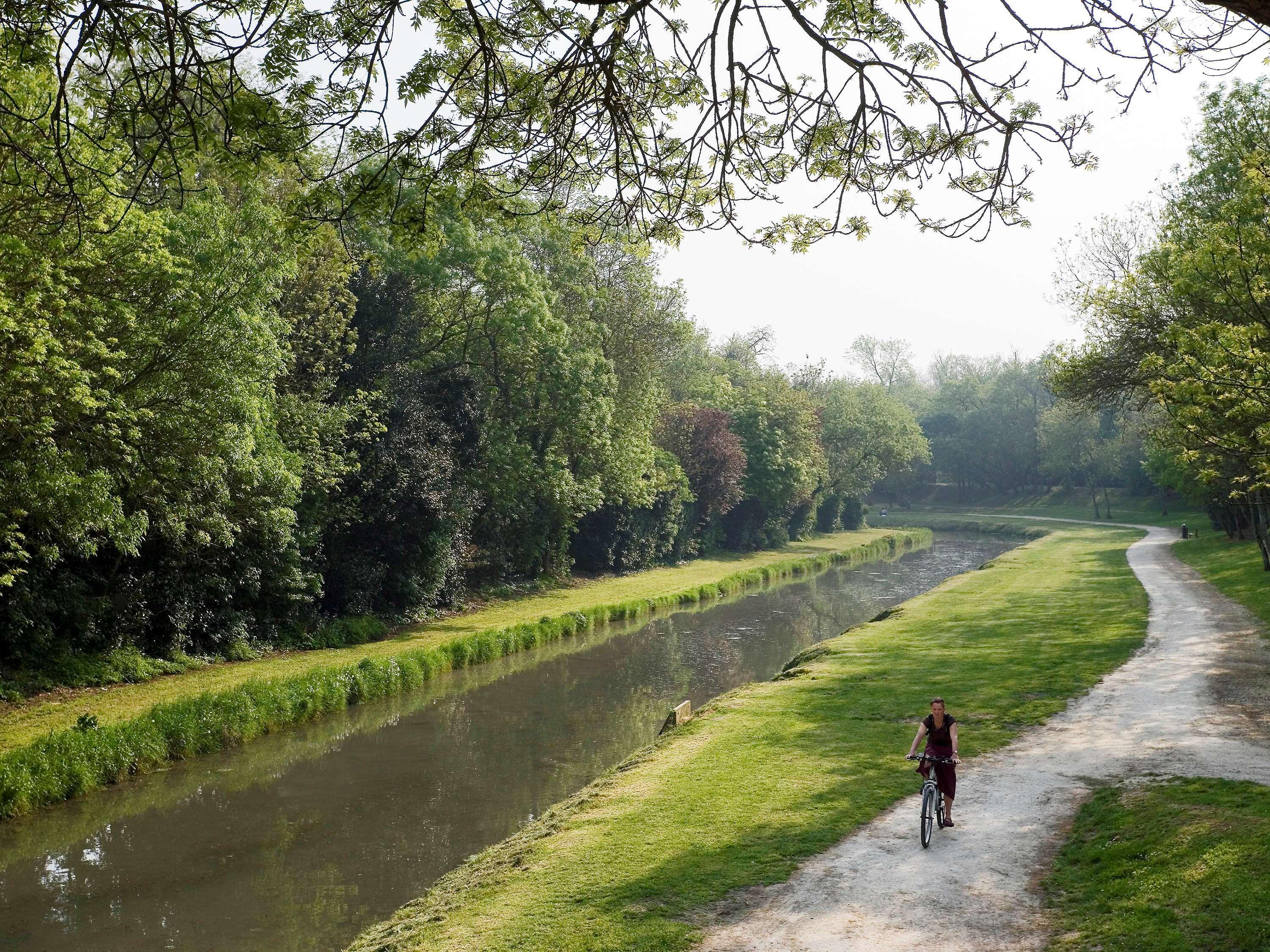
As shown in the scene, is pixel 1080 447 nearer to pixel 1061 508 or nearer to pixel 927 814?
pixel 1061 508

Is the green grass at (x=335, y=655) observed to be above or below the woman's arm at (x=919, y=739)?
below

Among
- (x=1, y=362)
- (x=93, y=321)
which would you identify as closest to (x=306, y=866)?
(x=1, y=362)

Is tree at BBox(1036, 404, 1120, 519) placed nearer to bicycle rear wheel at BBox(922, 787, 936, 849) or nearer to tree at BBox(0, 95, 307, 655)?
tree at BBox(0, 95, 307, 655)

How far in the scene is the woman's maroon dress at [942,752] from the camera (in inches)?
406

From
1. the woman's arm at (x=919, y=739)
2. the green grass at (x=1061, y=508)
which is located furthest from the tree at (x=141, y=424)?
the green grass at (x=1061, y=508)

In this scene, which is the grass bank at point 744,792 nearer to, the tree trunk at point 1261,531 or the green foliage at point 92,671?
the tree trunk at point 1261,531

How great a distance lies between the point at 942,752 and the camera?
1038cm

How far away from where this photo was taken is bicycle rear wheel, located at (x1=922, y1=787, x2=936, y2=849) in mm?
9930

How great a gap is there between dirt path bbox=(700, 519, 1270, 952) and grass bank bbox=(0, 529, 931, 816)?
11.7 metres

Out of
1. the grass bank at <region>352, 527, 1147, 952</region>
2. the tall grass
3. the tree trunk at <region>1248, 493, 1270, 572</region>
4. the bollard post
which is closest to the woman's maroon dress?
the grass bank at <region>352, 527, 1147, 952</region>

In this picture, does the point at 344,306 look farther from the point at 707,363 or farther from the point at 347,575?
the point at 707,363

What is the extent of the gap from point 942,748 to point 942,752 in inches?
1.5

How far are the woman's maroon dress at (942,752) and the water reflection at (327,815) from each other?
6647mm

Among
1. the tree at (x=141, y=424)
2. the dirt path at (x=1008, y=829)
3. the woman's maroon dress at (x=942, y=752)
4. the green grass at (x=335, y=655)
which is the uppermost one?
the tree at (x=141, y=424)
